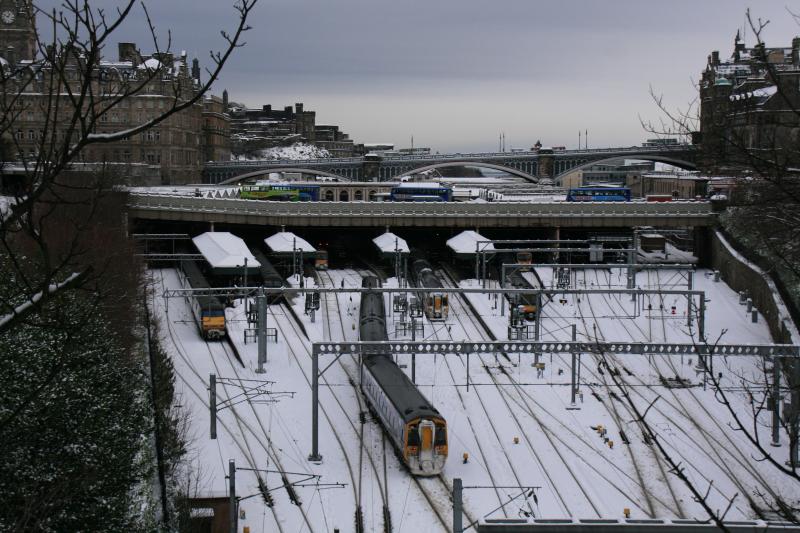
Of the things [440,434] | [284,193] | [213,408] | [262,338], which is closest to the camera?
[440,434]

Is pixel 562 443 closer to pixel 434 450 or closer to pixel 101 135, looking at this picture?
pixel 434 450

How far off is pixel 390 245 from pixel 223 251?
8.89m

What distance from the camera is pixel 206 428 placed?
2225cm

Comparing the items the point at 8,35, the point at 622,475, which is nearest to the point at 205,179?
the point at 8,35

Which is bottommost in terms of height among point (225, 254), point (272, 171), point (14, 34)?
point (225, 254)

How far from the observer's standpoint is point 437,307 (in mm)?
35844

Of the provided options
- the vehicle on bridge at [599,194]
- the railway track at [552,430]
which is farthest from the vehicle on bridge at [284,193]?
the railway track at [552,430]

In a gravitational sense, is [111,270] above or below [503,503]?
above

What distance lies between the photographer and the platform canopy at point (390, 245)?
4293 cm

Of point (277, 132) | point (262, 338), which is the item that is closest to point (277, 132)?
point (277, 132)

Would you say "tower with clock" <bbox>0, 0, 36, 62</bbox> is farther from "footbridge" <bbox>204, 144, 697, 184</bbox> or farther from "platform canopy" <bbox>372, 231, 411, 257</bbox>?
"platform canopy" <bbox>372, 231, 411, 257</bbox>

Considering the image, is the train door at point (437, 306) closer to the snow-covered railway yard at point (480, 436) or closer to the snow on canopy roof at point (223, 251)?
the snow-covered railway yard at point (480, 436)

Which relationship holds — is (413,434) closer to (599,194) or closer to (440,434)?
(440,434)

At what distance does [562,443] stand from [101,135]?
18.3m
